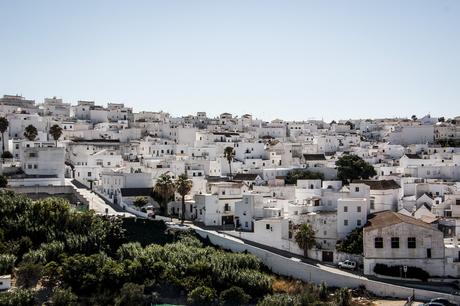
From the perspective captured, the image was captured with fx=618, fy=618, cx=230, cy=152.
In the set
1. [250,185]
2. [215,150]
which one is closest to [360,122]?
[215,150]

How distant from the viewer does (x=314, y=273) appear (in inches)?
1537

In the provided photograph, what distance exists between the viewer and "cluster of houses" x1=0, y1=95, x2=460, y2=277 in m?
41.6

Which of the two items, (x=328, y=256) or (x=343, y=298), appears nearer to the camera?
(x=343, y=298)

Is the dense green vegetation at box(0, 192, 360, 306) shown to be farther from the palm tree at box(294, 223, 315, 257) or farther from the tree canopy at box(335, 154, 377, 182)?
the tree canopy at box(335, 154, 377, 182)

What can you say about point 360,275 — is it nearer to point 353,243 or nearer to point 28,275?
point 353,243

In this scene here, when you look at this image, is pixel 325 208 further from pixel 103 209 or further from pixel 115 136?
pixel 115 136

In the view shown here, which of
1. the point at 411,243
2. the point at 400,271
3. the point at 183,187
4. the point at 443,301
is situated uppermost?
the point at 183,187

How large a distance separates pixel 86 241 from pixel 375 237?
18.9 meters

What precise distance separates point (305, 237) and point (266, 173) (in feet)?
69.8

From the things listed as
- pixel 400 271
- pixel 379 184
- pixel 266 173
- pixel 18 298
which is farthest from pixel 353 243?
pixel 266 173

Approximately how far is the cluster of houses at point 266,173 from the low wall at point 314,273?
82.0 inches

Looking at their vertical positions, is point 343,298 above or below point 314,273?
below

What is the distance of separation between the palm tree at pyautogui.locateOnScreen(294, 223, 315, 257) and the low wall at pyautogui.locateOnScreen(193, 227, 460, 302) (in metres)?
1.52

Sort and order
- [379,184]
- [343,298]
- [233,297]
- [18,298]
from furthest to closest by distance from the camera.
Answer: [379,184]
[233,297]
[343,298]
[18,298]
